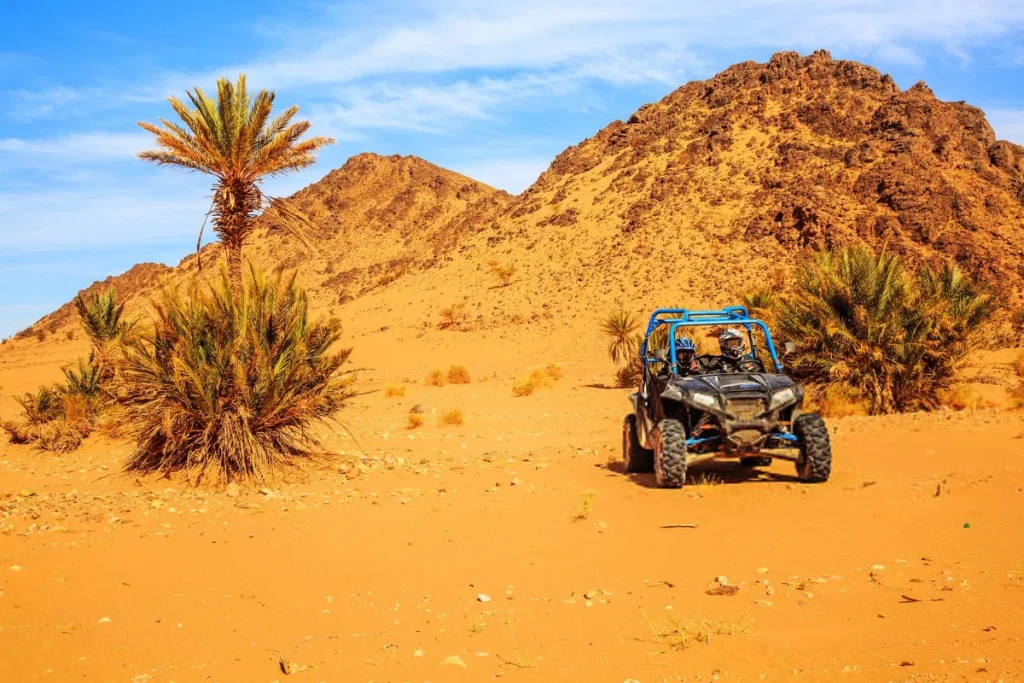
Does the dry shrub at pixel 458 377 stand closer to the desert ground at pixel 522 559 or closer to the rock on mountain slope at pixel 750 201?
the desert ground at pixel 522 559

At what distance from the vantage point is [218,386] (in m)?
10.8

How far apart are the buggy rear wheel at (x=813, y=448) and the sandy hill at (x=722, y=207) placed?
29896mm

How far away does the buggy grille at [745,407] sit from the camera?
9.00m

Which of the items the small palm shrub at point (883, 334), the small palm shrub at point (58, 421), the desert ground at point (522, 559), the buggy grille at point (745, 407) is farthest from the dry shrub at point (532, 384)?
the buggy grille at point (745, 407)

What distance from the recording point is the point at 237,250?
19.5 metres

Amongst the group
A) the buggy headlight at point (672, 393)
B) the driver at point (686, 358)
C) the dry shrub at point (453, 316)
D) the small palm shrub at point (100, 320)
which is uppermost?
the dry shrub at point (453, 316)

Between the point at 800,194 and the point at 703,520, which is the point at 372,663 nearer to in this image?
the point at 703,520

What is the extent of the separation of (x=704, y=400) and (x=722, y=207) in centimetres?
4617

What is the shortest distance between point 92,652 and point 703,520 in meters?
5.25

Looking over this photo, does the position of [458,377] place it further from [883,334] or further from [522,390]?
[883,334]

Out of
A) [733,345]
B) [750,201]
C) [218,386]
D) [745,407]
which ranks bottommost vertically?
[745,407]

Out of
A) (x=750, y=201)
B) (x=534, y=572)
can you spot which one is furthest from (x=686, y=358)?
(x=750, y=201)

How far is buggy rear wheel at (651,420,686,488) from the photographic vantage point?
910cm

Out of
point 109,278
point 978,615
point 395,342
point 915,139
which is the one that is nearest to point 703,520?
point 978,615
